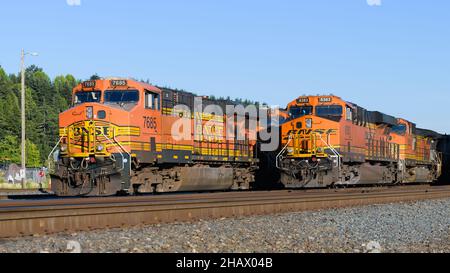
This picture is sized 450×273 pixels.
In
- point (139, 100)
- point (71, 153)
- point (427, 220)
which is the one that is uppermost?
point (139, 100)

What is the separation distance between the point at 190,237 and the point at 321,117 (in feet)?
57.1

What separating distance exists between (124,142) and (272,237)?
1003 cm

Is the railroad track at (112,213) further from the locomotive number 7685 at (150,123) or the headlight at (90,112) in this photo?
the locomotive number 7685 at (150,123)

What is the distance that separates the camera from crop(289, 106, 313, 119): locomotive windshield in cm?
2844

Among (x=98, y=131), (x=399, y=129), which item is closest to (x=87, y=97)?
(x=98, y=131)

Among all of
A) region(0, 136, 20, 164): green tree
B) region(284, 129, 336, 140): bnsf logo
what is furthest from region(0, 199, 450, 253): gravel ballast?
region(0, 136, 20, 164): green tree

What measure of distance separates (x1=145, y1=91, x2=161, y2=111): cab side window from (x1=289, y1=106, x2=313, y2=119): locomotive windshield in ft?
26.8

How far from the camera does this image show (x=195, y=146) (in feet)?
82.5

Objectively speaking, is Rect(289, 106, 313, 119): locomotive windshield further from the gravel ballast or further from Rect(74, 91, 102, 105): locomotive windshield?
the gravel ballast

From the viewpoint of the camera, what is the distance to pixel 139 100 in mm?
21266

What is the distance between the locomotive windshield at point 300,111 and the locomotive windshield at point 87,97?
1018 centimetres

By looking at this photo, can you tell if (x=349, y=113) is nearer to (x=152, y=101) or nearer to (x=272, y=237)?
(x=152, y=101)

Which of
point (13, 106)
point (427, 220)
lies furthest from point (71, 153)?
point (13, 106)
